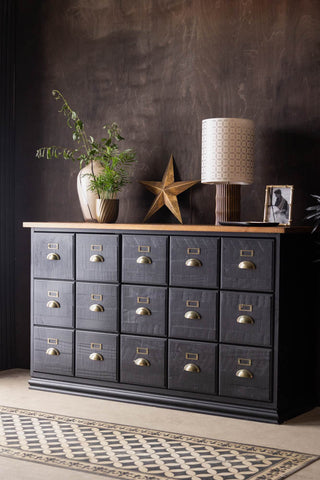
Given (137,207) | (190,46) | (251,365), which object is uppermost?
(190,46)

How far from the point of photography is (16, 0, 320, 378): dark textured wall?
4094 millimetres

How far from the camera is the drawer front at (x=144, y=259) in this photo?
3.96m

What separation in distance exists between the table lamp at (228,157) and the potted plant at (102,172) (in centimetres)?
60

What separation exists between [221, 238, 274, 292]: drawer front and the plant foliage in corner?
91cm

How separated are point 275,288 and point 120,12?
2.15 meters

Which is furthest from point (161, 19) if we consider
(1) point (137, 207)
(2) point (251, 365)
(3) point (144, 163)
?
(2) point (251, 365)

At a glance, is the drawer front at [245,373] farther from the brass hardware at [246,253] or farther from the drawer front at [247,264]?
the brass hardware at [246,253]

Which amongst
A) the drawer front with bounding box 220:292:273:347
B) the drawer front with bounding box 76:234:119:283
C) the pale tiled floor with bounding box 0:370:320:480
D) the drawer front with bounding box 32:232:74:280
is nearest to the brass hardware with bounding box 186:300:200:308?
the drawer front with bounding box 220:292:273:347

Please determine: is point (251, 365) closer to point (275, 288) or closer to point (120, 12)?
point (275, 288)

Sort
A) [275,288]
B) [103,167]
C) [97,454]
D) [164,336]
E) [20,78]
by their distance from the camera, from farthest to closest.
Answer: [20,78], [103,167], [164,336], [275,288], [97,454]

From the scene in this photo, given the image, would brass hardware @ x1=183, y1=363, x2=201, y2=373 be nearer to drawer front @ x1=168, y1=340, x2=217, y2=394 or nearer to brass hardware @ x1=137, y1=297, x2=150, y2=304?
drawer front @ x1=168, y1=340, x2=217, y2=394

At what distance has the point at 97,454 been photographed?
315 centimetres

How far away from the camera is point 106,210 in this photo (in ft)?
14.1

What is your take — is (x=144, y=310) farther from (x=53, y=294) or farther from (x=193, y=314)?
(x=53, y=294)
